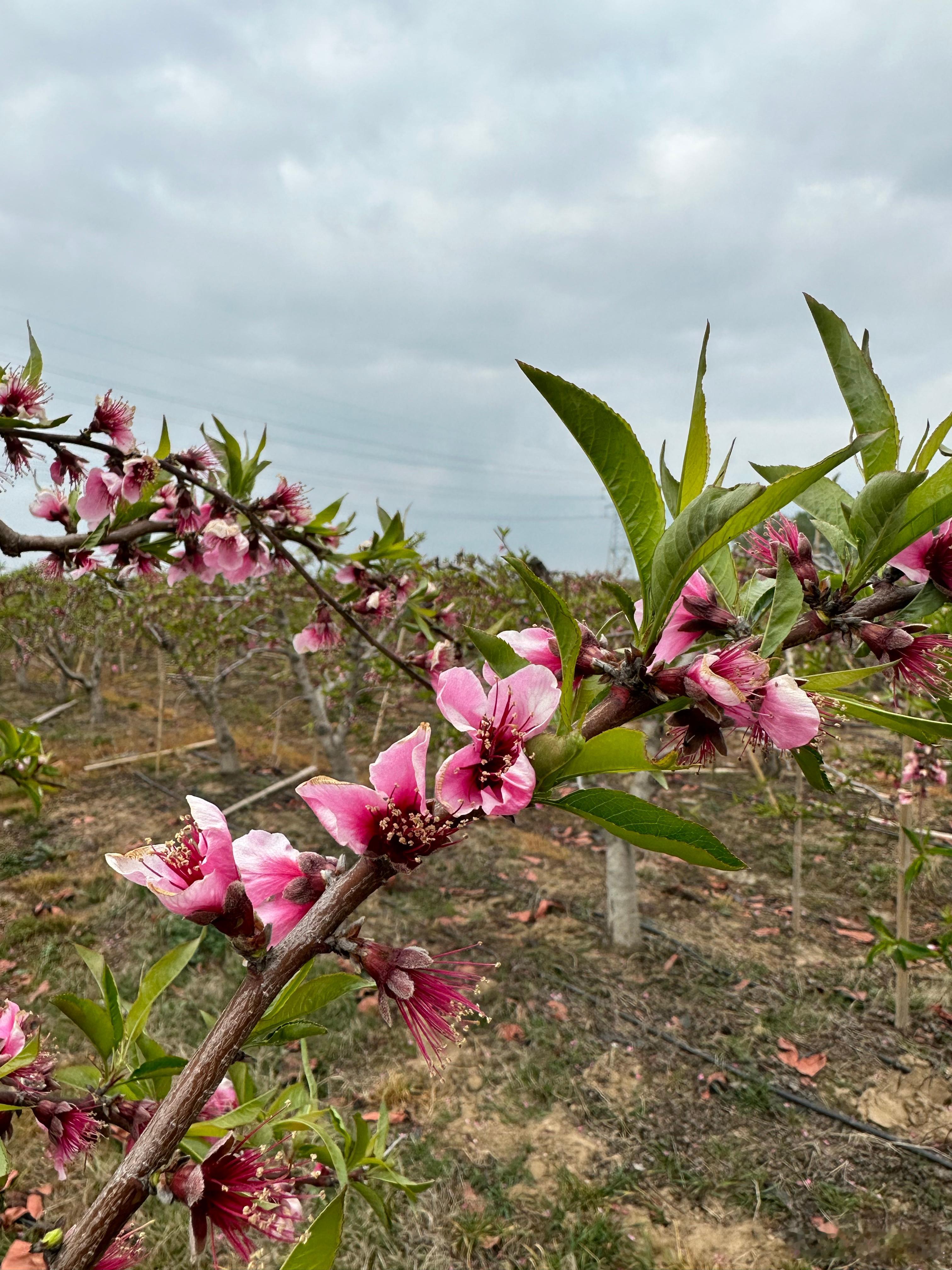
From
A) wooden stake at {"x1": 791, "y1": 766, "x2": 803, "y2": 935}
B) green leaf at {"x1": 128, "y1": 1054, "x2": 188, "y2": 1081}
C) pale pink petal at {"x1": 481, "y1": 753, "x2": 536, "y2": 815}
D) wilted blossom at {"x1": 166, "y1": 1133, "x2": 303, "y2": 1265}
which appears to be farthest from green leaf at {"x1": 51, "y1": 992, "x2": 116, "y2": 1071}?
wooden stake at {"x1": 791, "y1": 766, "x2": 803, "y2": 935}

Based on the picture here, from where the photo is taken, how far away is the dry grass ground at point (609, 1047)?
250cm

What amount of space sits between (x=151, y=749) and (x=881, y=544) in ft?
29.1

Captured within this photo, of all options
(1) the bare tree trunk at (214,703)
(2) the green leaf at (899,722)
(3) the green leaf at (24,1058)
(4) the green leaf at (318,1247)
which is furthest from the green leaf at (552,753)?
(1) the bare tree trunk at (214,703)

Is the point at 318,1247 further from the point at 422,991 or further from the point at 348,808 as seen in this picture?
the point at 348,808

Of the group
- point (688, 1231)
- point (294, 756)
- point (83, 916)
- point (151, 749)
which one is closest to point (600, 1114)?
point (688, 1231)

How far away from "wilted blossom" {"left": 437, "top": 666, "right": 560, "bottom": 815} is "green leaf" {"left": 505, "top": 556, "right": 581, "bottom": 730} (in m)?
0.02

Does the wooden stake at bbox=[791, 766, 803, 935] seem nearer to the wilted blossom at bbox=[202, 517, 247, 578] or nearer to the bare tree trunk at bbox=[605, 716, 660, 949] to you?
the bare tree trunk at bbox=[605, 716, 660, 949]

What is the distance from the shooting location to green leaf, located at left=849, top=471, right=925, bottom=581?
0.59 m

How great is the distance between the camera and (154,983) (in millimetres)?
1059

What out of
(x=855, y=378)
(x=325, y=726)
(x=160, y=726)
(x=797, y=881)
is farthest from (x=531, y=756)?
(x=160, y=726)

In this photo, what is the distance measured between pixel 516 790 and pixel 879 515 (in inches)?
16.1

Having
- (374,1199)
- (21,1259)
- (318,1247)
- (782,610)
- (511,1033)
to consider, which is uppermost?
(782,610)

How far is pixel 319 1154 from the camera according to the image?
117 centimetres

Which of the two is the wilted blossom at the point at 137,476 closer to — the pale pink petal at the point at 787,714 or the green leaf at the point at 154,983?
the green leaf at the point at 154,983
